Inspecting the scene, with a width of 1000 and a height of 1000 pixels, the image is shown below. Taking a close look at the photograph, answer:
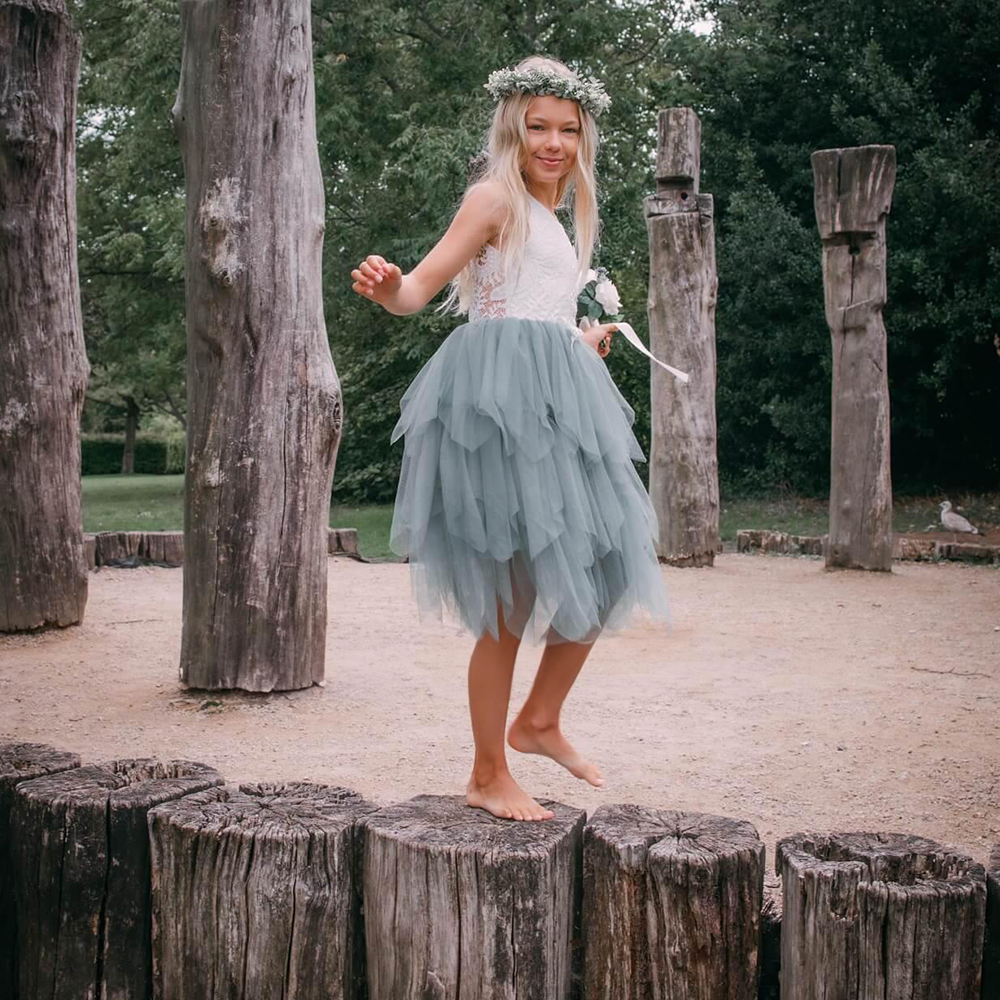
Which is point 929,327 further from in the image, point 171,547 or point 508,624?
point 508,624

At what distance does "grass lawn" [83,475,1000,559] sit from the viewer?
14562 mm

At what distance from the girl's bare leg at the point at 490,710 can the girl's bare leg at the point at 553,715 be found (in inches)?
6.2

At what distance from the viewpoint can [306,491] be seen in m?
5.31

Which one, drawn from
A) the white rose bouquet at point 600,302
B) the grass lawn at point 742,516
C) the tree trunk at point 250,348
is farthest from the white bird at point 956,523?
the white rose bouquet at point 600,302

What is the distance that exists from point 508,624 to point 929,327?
1397 centimetres

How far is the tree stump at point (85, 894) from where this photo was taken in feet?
8.70

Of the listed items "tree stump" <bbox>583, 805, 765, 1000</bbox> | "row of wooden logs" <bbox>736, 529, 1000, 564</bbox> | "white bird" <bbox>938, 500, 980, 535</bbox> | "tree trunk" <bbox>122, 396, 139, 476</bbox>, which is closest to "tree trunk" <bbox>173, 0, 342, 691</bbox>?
"tree stump" <bbox>583, 805, 765, 1000</bbox>

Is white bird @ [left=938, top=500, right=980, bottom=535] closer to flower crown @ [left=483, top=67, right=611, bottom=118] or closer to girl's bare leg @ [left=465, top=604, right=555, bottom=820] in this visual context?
flower crown @ [left=483, top=67, right=611, bottom=118]

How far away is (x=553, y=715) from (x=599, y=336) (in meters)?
1.05

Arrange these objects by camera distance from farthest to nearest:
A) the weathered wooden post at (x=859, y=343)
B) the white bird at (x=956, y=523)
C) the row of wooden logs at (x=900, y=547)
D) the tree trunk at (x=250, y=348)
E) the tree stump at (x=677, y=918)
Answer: the white bird at (x=956, y=523) < the row of wooden logs at (x=900, y=547) < the weathered wooden post at (x=859, y=343) < the tree trunk at (x=250, y=348) < the tree stump at (x=677, y=918)

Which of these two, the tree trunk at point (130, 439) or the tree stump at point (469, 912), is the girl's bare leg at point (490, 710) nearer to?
the tree stump at point (469, 912)

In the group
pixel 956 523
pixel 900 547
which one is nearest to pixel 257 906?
pixel 900 547

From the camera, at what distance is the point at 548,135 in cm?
316

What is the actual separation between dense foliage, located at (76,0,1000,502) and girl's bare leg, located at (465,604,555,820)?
13209 mm
